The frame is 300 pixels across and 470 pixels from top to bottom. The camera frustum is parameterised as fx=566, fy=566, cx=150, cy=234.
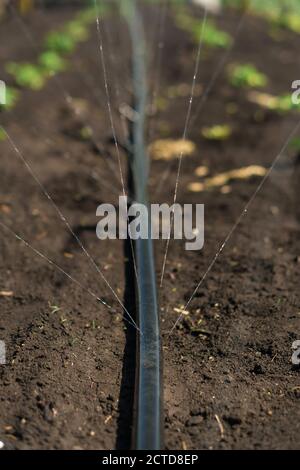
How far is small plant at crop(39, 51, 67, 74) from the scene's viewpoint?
8.96 metres

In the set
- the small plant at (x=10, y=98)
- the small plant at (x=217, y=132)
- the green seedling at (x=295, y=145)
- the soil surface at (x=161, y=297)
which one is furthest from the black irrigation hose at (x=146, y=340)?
the small plant at (x=10, y=98)

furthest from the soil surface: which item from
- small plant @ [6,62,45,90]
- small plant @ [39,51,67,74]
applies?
small plant @ [39,51,67,74]

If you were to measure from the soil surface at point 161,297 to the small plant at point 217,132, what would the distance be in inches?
4.4

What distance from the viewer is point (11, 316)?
3686 millimetres

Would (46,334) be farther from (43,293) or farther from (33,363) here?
(43,293)

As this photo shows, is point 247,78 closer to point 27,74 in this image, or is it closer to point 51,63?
point 51,63

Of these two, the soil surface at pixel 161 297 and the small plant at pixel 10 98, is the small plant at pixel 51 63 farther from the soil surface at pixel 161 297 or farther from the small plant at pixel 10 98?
the soil surface at pixel 161 297

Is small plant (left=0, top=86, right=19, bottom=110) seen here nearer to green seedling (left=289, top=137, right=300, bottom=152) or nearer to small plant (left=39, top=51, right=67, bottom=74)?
small plant (left=39, top=51, right=67, bottom=74)

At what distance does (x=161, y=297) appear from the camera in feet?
12.8

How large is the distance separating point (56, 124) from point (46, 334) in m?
4.08

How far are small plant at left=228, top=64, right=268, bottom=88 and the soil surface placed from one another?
807mm

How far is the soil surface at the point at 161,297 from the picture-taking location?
2.88 m

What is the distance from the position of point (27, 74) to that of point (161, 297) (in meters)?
5.68
